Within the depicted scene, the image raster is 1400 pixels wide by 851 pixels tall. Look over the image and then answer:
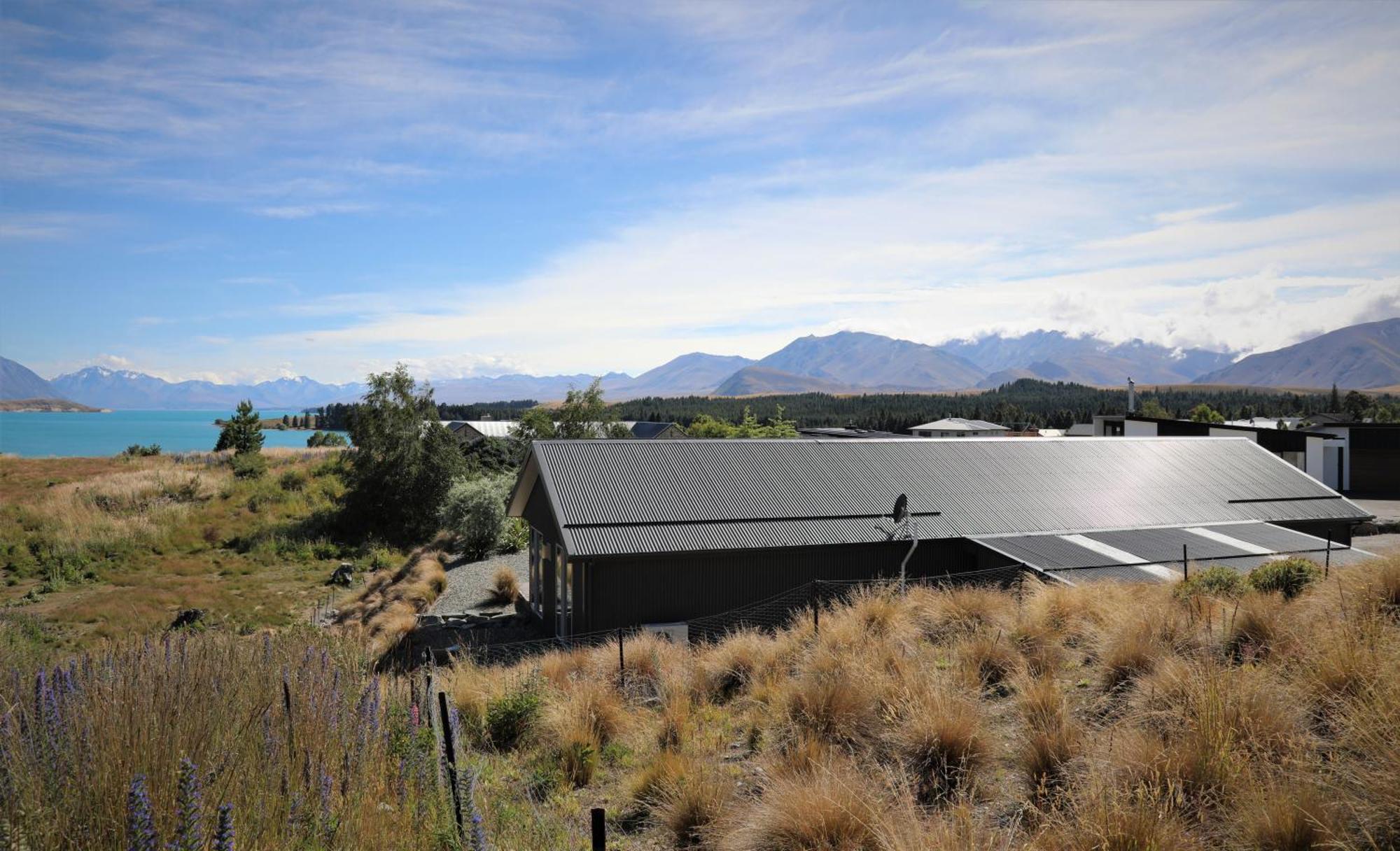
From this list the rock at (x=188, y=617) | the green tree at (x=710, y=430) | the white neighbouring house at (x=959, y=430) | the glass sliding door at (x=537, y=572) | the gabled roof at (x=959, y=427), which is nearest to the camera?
the glass sliding door at (x=537, y=572)

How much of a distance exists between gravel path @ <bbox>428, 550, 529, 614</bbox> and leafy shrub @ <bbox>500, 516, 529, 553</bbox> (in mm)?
447

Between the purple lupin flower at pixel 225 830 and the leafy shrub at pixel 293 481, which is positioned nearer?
the purple lupin flower at pixel 225 830

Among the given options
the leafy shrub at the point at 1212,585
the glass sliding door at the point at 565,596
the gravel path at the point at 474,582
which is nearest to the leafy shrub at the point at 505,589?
the gravel path at the point at 474,582

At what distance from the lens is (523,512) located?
2139 centimetres

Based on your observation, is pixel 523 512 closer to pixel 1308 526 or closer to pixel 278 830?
pixel 278 830

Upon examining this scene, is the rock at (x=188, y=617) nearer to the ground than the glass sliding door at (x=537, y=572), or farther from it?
nearer to the ground

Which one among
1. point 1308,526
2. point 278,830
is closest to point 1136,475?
point 1308,526

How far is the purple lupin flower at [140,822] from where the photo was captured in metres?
2.81

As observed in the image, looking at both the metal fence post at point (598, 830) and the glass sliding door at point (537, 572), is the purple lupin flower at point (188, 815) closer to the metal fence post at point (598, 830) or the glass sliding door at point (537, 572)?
the metal fence post at point (598, 830)

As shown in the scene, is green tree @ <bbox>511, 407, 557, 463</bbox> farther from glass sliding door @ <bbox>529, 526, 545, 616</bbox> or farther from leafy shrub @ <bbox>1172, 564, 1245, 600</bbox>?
leafy shrub @ <bbox>1172, 564, 1245, 600</bbox>

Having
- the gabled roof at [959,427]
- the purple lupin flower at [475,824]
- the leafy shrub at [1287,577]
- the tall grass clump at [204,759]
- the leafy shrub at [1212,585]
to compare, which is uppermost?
the gabled roof at [959,427]

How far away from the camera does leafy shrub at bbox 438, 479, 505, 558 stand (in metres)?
28.9

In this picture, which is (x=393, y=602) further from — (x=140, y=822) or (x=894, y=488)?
(x=140, y=822)

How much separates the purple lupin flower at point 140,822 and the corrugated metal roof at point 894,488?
1228 centimetres
